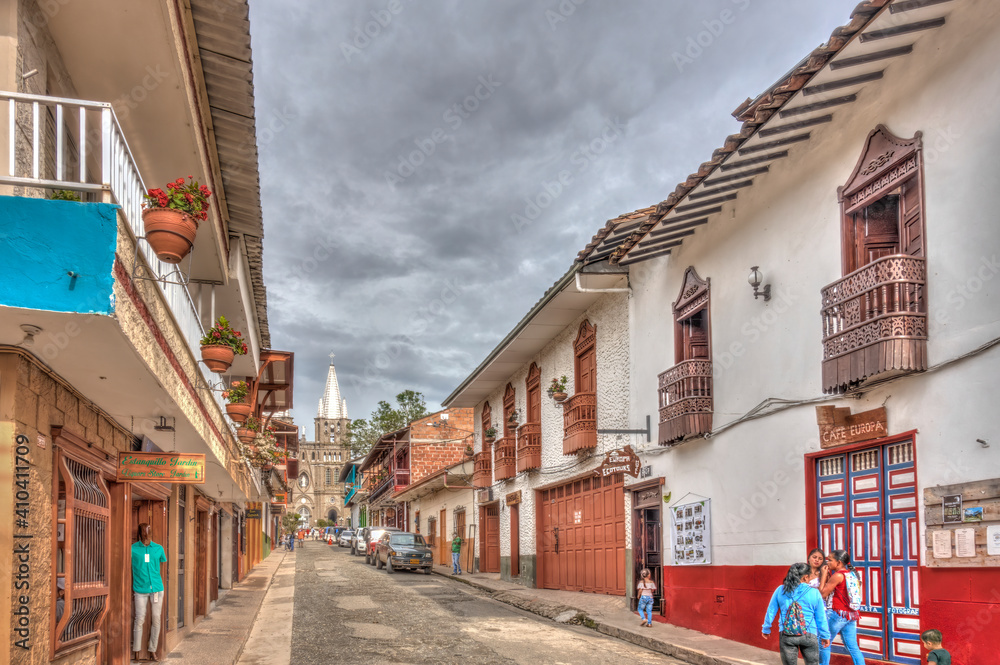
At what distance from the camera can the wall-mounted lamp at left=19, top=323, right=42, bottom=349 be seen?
17.4 ft

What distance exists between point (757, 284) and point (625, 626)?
18.4 ft

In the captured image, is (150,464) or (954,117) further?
(150,464)

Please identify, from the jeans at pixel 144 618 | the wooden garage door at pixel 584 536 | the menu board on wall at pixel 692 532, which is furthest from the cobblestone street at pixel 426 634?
the wooden garage door at pixel 584 536

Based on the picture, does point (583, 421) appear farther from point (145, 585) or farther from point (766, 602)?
point (145, 585)

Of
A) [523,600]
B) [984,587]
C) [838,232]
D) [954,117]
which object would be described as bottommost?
[523,600]

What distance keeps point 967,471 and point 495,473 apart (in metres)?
19.0

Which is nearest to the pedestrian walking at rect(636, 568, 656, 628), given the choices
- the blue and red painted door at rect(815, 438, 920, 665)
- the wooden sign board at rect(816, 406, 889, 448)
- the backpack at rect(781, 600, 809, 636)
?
the blue and red painted door at rect(815, 438, 920, 665)

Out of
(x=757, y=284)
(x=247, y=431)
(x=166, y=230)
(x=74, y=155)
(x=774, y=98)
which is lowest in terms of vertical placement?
(x=247, y=431)

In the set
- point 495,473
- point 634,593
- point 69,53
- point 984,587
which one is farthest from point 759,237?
point 495,473

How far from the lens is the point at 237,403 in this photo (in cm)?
1433

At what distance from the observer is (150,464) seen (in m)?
9.06

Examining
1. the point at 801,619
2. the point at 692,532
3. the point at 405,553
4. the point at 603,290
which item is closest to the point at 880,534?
the point at 801,619

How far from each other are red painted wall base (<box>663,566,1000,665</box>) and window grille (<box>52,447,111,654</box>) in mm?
7404

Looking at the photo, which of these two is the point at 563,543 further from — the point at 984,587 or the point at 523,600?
the point at 984,587
